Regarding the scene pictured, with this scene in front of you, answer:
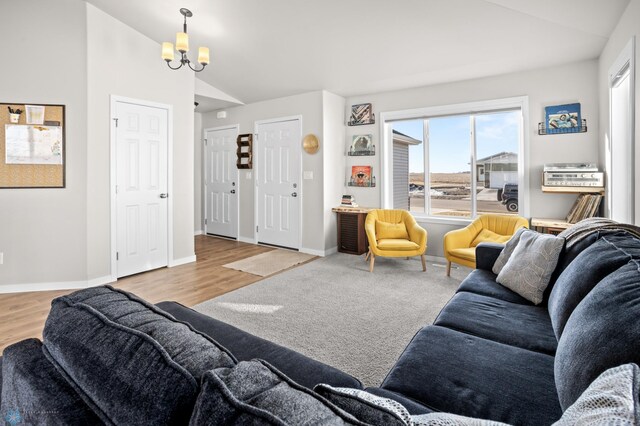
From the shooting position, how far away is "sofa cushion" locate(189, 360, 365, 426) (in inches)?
17.9

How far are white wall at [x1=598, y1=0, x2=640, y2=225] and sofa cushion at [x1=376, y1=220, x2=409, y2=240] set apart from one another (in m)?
2.19

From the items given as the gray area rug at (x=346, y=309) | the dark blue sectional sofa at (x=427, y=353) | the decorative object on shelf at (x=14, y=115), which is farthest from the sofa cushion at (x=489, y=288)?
the decorative object on shelf at (x=14, y=115)

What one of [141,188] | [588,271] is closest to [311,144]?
[141,188]

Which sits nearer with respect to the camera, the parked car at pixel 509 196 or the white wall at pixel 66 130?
the white wall at pixel 66 130

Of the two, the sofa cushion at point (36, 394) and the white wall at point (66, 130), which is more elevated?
the white wall at point (66, 130)

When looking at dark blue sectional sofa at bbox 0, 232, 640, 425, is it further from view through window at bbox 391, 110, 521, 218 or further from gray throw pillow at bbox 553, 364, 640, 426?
view through window at bbox 391, 110, 521, 218

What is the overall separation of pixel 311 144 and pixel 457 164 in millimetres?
2075

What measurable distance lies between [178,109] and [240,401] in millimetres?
4795

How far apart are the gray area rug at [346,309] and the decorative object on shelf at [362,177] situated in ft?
4.48

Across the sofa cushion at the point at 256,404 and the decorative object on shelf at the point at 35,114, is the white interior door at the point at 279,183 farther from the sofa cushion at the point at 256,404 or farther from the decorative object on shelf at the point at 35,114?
the sofa cushion at the point at 256,404

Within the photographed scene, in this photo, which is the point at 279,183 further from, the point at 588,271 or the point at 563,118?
the point at 588,271

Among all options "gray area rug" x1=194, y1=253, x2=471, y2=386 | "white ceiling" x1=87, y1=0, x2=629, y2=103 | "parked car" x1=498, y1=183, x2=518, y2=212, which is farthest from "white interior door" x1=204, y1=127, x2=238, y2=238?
"parked car" x1=498, y1=183, x2=518, y2=212

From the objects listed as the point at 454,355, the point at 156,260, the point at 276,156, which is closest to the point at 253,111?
the point at 276,156

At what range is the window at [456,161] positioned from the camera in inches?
171
